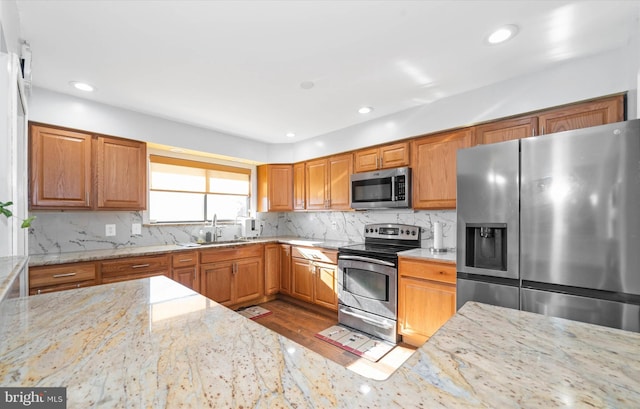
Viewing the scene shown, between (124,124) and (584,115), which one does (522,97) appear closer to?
(584,115)

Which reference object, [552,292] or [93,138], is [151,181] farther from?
[552,292]

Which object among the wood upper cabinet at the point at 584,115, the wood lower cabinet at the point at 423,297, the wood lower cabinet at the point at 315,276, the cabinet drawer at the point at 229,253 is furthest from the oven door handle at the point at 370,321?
the wood upper cabinet at the point at 584,115

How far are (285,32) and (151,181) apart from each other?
8.75ft

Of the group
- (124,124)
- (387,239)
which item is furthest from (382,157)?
(124,124)

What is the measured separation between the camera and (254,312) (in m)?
Result: 3.51

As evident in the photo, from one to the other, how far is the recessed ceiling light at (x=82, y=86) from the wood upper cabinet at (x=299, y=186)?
251cm

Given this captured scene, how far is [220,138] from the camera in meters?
3.77

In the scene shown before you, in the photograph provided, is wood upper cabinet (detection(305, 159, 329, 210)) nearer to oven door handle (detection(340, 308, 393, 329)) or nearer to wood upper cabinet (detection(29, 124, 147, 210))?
oven door handle (detection(340, 308, 393, 329))

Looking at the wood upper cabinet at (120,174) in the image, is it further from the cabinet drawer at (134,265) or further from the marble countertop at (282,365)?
the marble countertop at (282,365)

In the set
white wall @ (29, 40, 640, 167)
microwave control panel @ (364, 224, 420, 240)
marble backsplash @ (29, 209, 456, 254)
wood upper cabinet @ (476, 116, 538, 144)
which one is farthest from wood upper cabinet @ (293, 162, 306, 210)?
wood upper cabinet @ (476, 116, 538, 144)

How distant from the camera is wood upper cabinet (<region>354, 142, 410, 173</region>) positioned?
119 inches

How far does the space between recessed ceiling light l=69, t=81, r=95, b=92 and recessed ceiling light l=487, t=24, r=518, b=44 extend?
318 centimetres

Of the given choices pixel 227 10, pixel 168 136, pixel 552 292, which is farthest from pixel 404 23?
pixel 168 136

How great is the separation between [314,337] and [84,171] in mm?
2793
